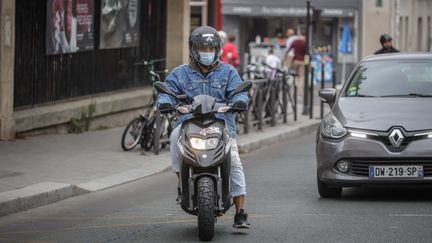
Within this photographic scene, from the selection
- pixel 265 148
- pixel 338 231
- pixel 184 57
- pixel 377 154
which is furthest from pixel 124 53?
pixel 338 231

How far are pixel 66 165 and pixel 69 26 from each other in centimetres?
528

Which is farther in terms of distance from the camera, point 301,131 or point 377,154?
point 301,131

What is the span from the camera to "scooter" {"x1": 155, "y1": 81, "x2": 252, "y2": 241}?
9.05 metres

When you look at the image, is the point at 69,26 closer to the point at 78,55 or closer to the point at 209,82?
the point at 78,55

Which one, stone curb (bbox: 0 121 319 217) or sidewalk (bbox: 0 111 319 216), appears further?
sidewalk (bbox: 0 111 319 216)

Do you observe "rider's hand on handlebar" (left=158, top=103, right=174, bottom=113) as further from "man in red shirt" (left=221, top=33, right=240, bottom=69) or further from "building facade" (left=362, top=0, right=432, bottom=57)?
"building facade" (left=362, top=0, right=432, bottom=57)

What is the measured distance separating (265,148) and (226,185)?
34.1 ft

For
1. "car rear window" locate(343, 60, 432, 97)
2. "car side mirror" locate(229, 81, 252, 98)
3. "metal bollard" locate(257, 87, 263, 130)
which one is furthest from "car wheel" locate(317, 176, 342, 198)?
"metal bollard" locate(257, 87, 263, 130)

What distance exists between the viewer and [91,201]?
12438mm

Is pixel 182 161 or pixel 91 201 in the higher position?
pixel 182 161

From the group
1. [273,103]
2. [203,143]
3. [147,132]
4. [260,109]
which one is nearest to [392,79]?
[203,143]

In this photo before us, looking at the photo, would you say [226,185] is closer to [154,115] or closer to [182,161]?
[182,161]

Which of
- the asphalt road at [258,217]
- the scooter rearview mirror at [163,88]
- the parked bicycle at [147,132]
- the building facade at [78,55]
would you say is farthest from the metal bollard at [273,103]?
the scooter rearview mirror at [163,88]

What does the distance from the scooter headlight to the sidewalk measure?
2809mm
